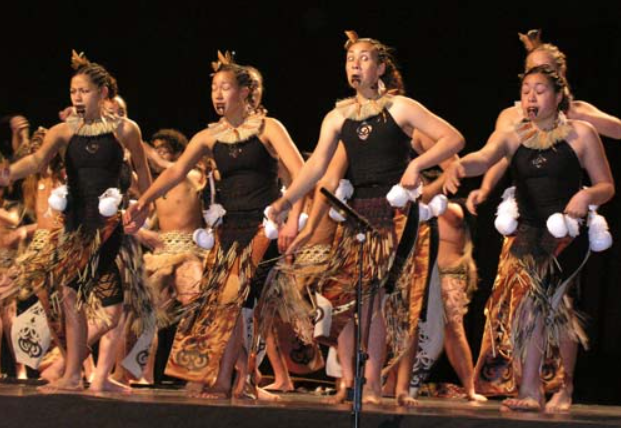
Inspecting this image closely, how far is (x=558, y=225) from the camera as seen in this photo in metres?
4.67

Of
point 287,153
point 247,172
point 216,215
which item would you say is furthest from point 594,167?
point 216,215

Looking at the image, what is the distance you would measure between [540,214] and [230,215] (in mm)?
1297

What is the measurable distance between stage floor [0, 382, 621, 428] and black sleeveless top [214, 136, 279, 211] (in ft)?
2.94

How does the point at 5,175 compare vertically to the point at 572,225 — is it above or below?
above

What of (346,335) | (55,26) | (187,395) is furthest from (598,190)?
(55,26)

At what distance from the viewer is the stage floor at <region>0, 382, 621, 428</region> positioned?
4.30 meters

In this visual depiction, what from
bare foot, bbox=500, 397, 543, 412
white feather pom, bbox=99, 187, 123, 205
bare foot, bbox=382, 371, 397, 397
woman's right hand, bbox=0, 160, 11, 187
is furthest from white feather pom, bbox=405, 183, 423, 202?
woman's right hand, bbox=0, 160, 11, 187

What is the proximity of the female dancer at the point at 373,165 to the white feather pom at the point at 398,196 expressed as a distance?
0.09 meters

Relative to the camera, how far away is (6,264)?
21.7 ft

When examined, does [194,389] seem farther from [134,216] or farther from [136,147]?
A: [136,147]

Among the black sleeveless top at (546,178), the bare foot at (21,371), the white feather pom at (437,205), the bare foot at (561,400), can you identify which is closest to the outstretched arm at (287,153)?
the white feather pom at (437,205)

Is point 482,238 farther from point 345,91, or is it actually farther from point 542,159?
point 542,159

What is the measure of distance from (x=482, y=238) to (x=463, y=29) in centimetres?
143

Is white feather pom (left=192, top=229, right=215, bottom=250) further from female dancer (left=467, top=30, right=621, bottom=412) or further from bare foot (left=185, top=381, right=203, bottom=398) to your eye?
female dancer (left=467, top=30, right=621, bottom=412)
